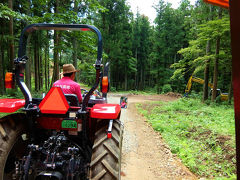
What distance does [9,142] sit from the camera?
2.41 metres

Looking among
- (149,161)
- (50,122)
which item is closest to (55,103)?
(50,122)

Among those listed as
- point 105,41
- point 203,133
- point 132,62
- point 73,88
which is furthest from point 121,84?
point 73,88

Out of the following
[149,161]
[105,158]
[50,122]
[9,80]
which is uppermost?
[9,80]

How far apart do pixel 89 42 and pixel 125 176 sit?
28.2 ft

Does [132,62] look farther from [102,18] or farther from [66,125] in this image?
[66,125]

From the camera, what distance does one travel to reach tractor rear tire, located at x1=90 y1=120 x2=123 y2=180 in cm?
218

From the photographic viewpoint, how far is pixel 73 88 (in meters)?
3.06

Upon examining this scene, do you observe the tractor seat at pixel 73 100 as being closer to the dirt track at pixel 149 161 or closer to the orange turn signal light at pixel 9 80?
the orange turn signal light at pixel 9 80

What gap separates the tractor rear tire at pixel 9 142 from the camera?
230 centimetres

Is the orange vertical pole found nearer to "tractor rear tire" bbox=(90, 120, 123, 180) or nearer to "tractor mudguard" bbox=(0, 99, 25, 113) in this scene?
"tractor rear tire" bbox=(90, 120, 123, 180)

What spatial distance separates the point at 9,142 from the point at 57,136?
65 centimetres

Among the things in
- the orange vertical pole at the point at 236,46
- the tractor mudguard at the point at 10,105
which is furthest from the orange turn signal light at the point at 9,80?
the orange vertical pole at the point at 236,46

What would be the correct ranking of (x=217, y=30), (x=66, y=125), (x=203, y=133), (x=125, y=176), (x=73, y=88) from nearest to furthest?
(x=66, y=125), (x=73, y=88), (x=125, y=176), (x=203, y=133), (x=217, y=30)

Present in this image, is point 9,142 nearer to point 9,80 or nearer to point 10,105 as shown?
point 10,105
